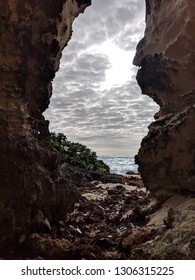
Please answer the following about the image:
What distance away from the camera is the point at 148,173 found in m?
7.89

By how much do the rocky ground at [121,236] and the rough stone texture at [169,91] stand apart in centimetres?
62

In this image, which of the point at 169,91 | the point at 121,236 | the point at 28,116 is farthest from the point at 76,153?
the point at 121,236

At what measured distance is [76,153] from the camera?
22.5m

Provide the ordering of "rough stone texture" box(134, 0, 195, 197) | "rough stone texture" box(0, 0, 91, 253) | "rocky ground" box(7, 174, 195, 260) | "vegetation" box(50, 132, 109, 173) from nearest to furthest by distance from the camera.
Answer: "rocky ground" box(7, 174, 195, 260) → "rough stone texture" box(0, 0, 91, 253) → "rough stone texture" box(134, 0, 195, 197) → "vegetation" box(50, 132, 109, 173)

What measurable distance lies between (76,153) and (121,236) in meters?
16.6

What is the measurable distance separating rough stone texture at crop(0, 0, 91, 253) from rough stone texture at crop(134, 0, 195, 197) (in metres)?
2.12

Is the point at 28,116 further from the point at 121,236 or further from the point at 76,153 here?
the point at 76,153

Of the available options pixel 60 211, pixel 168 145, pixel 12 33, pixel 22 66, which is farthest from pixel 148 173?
pixel 12 33

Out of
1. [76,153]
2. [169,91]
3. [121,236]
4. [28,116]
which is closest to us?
[121,236]

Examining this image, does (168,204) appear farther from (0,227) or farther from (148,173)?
(0,227)

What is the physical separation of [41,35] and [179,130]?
402 cm

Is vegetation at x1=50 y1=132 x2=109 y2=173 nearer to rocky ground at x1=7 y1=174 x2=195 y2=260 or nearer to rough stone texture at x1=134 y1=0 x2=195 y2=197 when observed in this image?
rough stone texture at x1=134 y1=0 x2=195 y2=197

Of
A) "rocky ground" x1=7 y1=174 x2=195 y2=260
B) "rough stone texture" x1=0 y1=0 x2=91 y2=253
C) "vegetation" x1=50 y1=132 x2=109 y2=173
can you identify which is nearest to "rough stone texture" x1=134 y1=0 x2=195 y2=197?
"rocky ground" x1=7 y1=174 x2=195 y2=260

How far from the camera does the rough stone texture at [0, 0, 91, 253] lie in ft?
18.5
